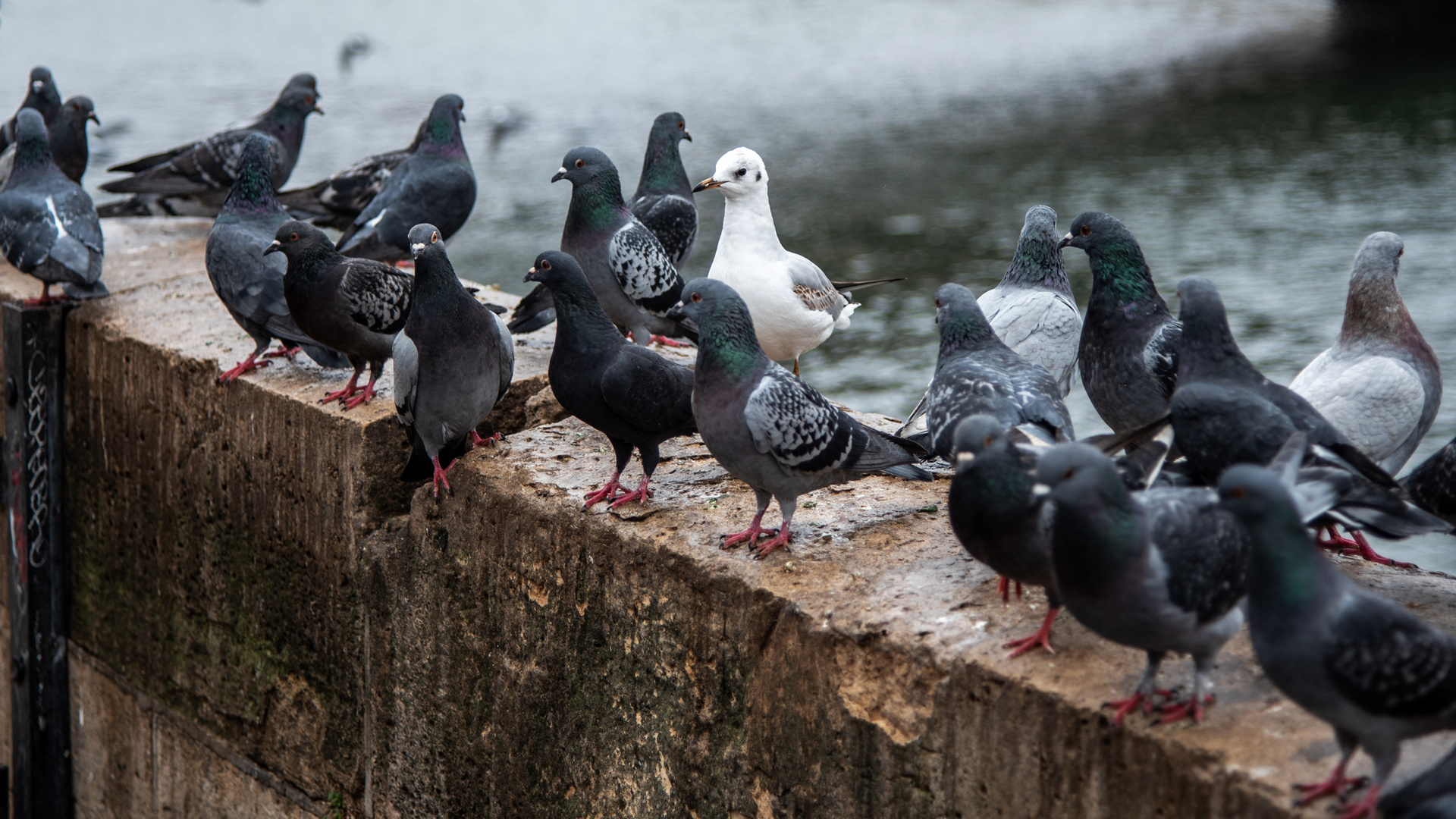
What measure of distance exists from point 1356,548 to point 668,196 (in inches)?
147

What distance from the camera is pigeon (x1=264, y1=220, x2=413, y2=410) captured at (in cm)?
532

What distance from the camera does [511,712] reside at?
468 centimetres

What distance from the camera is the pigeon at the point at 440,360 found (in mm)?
4691

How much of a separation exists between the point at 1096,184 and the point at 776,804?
13.0 meters

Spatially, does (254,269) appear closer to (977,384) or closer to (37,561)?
(37,561)

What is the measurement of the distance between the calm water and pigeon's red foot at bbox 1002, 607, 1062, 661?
5969 mm

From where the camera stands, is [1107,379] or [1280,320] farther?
[1280,320]

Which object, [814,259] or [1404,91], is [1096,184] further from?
[1404,91]

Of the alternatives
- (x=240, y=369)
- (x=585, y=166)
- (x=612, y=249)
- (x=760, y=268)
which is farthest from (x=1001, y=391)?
(x=240, y=369)

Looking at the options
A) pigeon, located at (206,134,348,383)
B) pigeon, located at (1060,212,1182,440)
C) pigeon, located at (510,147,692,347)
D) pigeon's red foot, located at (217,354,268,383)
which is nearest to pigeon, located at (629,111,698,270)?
pigeon, located at (510,147,692,347)

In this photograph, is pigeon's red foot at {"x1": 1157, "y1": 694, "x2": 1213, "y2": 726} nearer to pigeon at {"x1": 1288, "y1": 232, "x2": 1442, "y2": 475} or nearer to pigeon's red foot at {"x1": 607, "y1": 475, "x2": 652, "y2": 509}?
pigeon at {"x1": 1288, "y1": 232, "x2": 1442, "y2": 475}

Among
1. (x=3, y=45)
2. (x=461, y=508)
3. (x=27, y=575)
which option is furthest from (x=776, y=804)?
(x=3, y=45)

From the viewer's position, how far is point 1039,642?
11.1 feet

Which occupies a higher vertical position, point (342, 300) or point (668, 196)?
point (668, 196)
